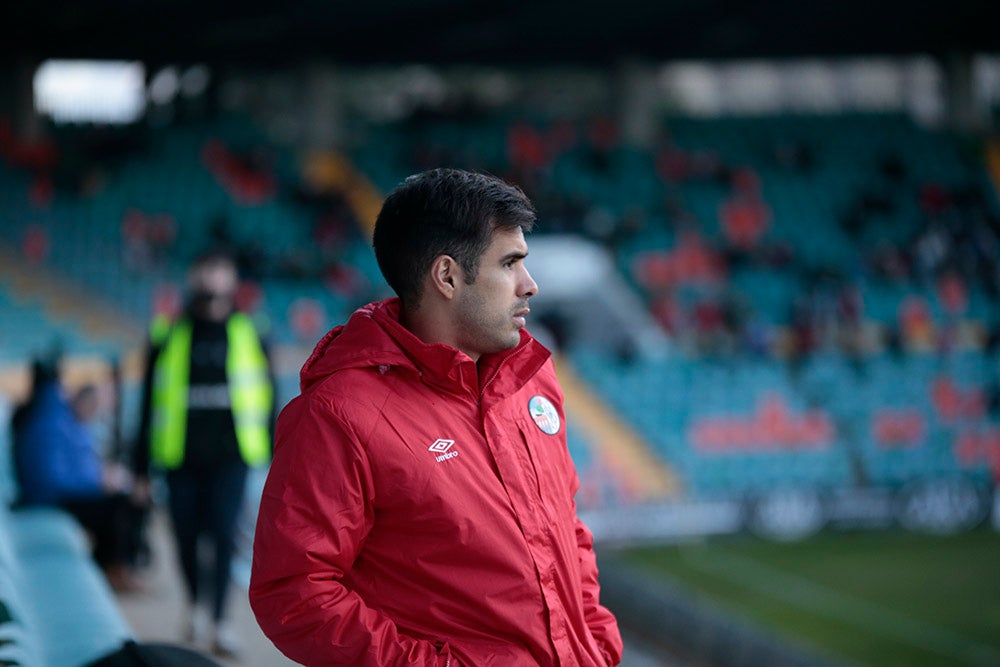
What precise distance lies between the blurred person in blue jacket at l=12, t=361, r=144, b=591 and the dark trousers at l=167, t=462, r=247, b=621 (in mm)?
1301

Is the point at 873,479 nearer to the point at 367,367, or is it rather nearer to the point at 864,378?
the point at 864,378

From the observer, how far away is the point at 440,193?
6.19 ft

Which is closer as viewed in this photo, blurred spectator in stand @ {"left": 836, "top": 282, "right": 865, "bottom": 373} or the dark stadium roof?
the dark stadium roof

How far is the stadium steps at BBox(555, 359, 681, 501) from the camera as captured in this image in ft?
49.0

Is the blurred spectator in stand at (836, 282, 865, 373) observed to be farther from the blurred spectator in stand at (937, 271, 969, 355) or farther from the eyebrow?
the eyebrow

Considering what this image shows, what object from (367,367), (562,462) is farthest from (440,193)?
(562,462)

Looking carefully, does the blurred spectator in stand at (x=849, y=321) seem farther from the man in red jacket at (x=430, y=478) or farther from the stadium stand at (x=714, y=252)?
the man in red jacket at (x=430, y=478)

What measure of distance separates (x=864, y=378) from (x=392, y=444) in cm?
1556

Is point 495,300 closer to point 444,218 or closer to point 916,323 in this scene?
point 444,218

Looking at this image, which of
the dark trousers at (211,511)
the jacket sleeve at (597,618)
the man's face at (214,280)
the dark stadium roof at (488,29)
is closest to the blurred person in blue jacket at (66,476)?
the dark trousers at (211,511)

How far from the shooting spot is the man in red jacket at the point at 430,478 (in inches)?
68.3

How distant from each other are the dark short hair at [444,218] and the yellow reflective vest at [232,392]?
2.43 m

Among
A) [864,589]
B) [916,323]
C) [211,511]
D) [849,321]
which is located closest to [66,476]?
[211,511]

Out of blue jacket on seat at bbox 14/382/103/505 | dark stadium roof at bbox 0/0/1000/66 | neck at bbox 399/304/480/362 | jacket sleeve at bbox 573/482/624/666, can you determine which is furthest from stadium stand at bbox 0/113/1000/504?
neck at bbox 399/304/480/362
